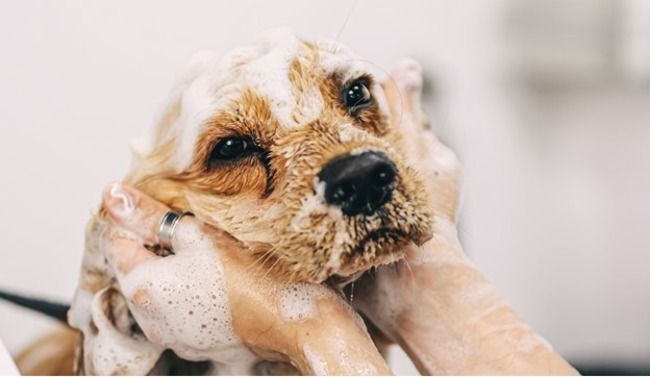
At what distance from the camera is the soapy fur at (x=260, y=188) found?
0.50 meters

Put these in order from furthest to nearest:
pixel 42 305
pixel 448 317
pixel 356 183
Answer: pixel 42 305
pixel 448 317
pixel 356 183

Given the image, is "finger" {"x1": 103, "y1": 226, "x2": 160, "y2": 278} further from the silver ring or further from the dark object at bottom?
the dark object at bottom

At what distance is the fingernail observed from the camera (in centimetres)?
58

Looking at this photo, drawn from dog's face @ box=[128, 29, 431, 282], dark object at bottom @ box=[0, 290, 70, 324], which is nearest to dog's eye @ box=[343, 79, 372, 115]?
dog's face @ box=[128, 29, 431, 282]

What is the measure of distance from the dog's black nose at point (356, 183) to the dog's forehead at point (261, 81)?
6 centimetres

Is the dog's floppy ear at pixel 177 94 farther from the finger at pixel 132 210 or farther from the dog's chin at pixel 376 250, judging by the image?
the dog's chin at pixel 376 250

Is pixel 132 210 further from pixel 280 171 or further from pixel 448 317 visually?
pixel 448 317

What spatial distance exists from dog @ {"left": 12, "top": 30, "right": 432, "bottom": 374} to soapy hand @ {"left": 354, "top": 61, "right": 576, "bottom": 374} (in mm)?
49

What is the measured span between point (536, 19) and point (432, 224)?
121 centimetres

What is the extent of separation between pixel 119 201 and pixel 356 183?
0.62 feet

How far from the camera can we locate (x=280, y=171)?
53 cm

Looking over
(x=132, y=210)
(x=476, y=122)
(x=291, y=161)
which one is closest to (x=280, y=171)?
(x=291, y=161)

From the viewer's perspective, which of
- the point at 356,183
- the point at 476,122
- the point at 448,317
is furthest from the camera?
the point at 476,122

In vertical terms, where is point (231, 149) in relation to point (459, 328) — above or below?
above
